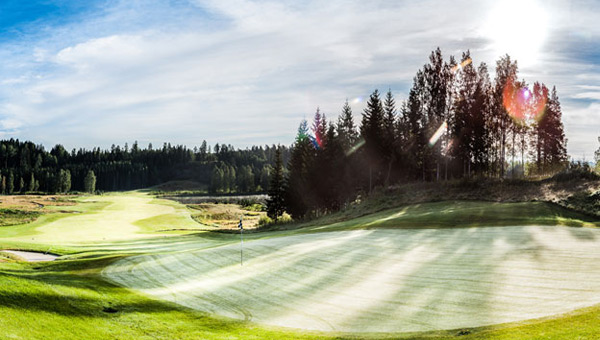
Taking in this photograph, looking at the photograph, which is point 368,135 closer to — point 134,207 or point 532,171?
point 532,171

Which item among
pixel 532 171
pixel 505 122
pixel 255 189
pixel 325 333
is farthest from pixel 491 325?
pixel 255 189

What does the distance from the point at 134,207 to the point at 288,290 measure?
80.7 metres

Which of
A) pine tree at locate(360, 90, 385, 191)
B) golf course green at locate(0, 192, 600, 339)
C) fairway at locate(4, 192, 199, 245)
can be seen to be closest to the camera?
golf course green at locate(0, 192, 600, 339)

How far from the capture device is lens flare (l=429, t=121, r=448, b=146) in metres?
57.2

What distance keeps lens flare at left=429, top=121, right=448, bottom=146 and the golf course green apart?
27247mm

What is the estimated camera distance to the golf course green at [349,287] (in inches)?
474

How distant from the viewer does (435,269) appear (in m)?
18.9

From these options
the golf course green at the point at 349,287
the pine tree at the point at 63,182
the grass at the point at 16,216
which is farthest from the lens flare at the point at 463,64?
the pine tree at the point at 63,182

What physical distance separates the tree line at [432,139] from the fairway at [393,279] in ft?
109

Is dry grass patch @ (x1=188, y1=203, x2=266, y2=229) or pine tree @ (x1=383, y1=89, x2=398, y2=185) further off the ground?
pine tree @ (x1=383, y1=89, x2=398, y2=185)

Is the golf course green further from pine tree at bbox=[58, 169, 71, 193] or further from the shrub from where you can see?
pine tree at bbox=[58, 169, 71, 193]

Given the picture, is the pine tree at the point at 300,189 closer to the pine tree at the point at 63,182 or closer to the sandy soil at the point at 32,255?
the sandy soil at the point at 32,255

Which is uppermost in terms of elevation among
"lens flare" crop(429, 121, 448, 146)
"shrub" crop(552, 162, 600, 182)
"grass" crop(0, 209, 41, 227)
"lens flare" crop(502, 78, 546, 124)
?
"lens flare" crop(502, 78, 546, 124)

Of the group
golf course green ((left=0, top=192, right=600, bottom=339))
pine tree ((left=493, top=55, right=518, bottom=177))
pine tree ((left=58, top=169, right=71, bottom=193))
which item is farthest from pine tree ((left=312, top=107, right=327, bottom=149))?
pine tree ((left=58, top=169, right=71, bottom=193))
